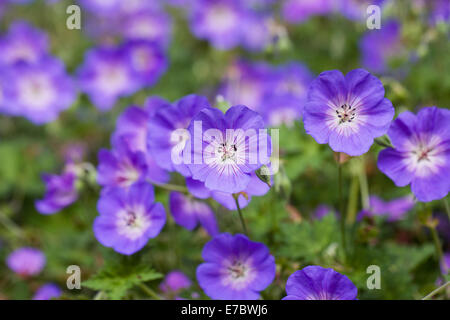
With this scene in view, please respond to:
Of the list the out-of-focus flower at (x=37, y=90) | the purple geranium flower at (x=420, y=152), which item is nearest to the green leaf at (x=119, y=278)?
the purple geranium flower at (x=420, y=152)

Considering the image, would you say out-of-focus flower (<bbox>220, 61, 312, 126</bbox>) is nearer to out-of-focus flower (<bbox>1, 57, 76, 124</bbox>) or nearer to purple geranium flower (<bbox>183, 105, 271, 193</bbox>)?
out-of-focus flower (<bbox>1, 57, 76, 124</bbox>)

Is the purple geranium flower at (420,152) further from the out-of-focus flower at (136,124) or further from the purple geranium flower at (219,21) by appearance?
the purple geranium flower at (219,21)

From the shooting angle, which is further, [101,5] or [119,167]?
[101,5]

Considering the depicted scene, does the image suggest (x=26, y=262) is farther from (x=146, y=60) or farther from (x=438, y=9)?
(x=438, y=9)

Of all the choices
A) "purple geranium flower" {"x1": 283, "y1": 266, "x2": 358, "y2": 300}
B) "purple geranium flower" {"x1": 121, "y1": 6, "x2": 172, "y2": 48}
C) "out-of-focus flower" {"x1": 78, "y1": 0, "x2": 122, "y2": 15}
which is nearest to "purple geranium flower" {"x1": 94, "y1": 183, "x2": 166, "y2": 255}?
"purple geranium flower" {"x1": 283, "y1": 266, "x2": 358, "y2": 300}

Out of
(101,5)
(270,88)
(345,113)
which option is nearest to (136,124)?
(345,113)
